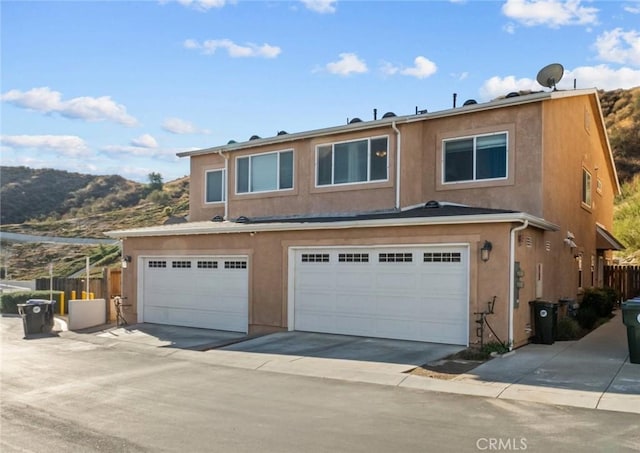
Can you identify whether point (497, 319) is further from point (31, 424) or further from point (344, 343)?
point (31, 424)

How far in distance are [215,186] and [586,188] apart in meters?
13.2

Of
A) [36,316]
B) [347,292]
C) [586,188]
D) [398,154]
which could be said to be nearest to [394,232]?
[347,292]

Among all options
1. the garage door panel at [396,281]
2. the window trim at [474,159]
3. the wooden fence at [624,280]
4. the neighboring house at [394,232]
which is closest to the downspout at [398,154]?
the neighboring house at [394,232]

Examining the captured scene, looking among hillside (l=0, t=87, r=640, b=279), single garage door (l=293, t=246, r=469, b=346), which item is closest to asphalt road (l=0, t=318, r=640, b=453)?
single garage door (l=293, t=246, r=469, b=346)

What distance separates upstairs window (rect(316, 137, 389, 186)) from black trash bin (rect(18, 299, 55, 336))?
9.35 meters

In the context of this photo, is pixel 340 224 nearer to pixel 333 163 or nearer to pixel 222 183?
pixel 333 163

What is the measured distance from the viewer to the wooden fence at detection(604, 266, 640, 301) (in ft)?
79.8

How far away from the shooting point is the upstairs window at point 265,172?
19.1 metres

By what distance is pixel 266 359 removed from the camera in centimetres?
1266

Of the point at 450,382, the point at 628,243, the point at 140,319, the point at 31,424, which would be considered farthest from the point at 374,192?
the point at 628,243

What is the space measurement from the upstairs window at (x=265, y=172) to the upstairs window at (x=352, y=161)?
133 cm

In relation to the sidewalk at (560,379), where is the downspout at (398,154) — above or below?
above

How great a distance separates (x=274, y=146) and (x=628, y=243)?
71.9 feet

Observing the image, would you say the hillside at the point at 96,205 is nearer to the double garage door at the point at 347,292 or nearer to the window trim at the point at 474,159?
the double garage door at the point at 347,292
